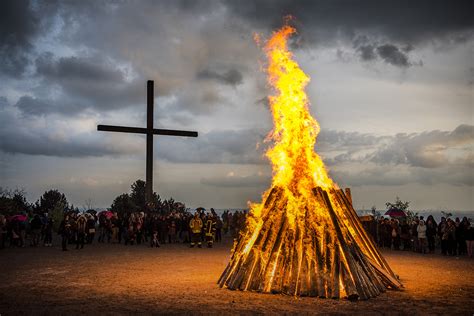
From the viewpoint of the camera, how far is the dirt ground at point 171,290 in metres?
9.11

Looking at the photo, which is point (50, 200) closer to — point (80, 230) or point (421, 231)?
point (80, 230)

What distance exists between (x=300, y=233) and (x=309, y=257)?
750 millimetres

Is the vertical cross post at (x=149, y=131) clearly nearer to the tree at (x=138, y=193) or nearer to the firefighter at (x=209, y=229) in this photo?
the firefighter at (x=209, y=229)

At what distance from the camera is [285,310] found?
8.98m

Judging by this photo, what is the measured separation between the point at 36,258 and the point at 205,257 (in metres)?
7.16

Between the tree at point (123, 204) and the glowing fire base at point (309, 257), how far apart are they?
27782 mm

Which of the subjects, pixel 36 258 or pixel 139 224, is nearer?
pixel 36 258

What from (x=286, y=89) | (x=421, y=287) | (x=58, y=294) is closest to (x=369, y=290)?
(x=421, y=287)

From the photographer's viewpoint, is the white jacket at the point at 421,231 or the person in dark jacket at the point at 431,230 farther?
the person in dark jacket at the point at 431,230

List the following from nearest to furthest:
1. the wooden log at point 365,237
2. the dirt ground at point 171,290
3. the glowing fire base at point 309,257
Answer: the dirt ground at point 171,290 < the glowing fire base at point 309,257 < the wooden log at point 365,237

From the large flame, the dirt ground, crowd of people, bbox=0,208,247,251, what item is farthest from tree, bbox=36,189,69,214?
the large flame

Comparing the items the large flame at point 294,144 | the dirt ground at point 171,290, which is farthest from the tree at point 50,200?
the large flame at point 294,144

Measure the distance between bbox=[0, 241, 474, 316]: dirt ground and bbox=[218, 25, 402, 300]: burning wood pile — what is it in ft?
1.58

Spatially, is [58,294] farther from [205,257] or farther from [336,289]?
[205,257]
